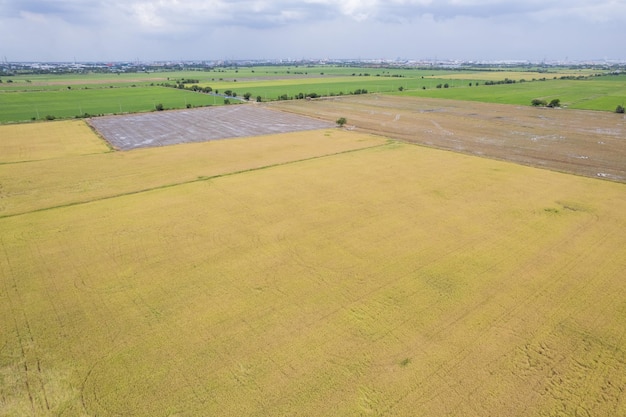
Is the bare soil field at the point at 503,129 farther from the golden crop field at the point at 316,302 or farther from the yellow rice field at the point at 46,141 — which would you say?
the yellow rice field at the point at 46,141

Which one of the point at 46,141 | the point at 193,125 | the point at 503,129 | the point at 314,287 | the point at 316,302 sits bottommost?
the point at 316,302

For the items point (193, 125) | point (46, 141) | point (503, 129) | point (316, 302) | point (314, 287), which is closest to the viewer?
point (316, 302)

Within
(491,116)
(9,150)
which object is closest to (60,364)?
(9,150)

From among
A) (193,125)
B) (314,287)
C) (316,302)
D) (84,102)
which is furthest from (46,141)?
(316,302)

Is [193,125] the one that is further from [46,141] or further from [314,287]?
[314,287]

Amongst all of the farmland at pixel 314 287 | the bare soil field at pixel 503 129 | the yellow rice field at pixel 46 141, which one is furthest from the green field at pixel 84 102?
the farmland at pixel 314 287

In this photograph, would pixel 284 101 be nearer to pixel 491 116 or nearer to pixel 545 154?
pixel 491 116

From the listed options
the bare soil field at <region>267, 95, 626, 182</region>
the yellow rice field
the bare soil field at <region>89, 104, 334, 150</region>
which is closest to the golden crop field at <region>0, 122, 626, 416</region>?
the bare soil field at <region>267, 95, 626, 182</region>
